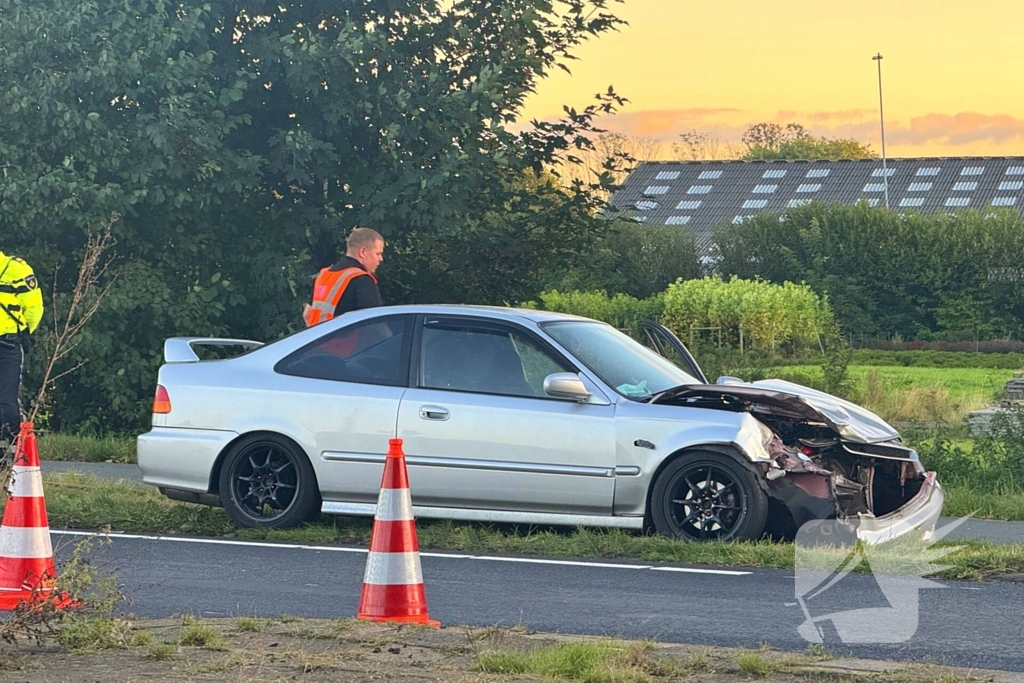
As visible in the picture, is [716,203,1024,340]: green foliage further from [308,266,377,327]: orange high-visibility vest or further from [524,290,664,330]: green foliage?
[308,266,377,327]: orange high-visibility vest

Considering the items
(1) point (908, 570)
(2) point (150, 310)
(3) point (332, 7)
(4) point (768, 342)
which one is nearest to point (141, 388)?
(2) point (150, 310)

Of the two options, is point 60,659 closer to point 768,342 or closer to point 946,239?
point 768,342

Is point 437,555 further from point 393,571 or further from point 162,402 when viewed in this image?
point 393,571

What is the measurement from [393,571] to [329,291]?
5446mm

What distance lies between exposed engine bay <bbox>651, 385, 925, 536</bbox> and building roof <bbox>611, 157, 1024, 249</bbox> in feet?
177

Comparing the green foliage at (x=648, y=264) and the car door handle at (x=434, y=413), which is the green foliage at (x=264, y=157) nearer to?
the car door handle at (x=434, y=413)

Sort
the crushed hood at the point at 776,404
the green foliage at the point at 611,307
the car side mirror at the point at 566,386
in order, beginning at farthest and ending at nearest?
the green foliage at the point at 611,307 → the crushed hood at the point at 776,404 → the car side mirror at the point at 566,386

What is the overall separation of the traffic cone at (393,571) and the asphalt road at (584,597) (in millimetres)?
540

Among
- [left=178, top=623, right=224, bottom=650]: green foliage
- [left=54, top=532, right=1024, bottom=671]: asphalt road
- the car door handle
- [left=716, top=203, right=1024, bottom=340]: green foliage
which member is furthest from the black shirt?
[left=716, top=203, right=1024, bottom=340]: green foliage

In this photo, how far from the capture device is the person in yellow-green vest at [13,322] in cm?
1106


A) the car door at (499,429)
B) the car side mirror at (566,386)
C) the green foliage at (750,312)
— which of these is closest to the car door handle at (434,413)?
the car door at (499,429)

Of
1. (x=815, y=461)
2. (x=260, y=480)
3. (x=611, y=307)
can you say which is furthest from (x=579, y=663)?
(x=611, y=307)

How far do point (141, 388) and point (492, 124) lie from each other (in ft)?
16.1

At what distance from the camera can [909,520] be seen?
958cm
